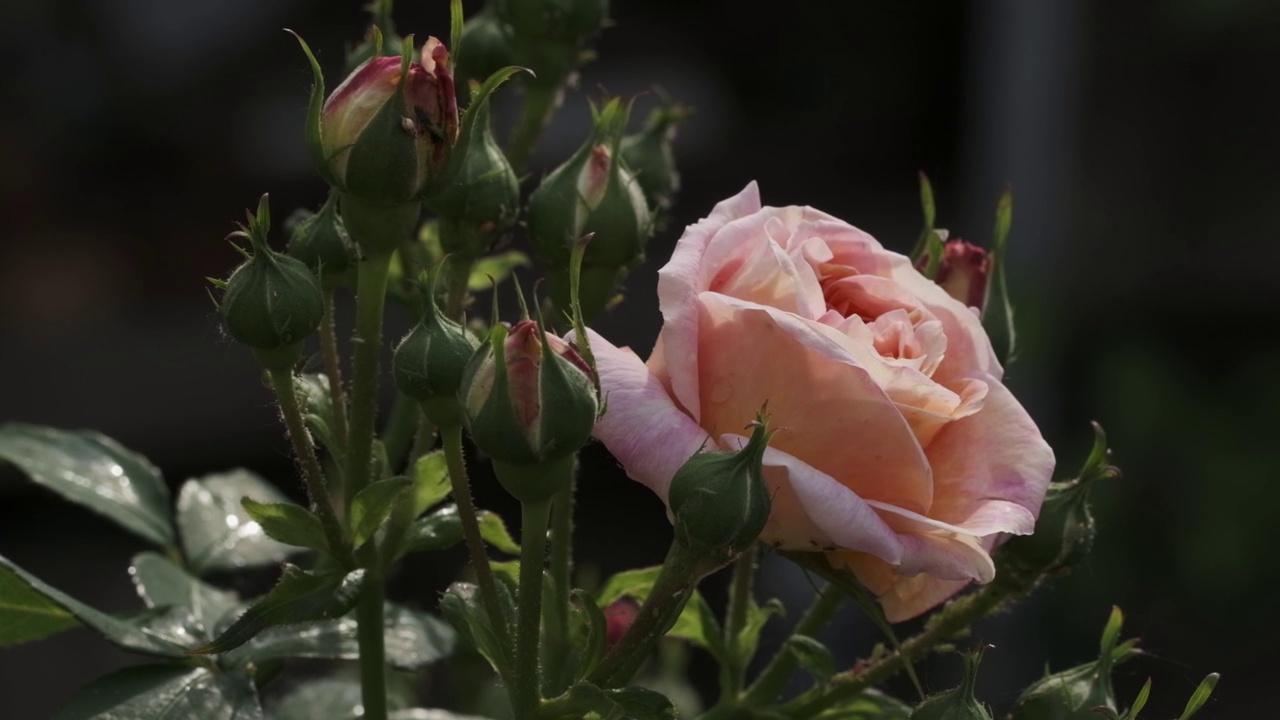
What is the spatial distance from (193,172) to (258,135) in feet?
0.52

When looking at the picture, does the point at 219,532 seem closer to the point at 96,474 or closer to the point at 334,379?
the point at 96,474

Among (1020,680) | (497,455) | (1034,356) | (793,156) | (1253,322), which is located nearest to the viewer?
(497,455)

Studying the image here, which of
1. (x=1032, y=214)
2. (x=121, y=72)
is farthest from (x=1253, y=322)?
(x=121, y=72)

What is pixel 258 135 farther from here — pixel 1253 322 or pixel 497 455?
pixel 497 455

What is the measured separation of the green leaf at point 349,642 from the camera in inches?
23.3

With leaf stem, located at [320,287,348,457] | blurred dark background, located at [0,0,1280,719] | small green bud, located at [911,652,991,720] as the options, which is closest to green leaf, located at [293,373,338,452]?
leaf stem, located at [320,287,348,457]

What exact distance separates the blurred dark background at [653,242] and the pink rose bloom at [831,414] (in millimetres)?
2458

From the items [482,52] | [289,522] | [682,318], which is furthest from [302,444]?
[482,52]

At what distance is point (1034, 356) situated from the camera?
9.95 ft

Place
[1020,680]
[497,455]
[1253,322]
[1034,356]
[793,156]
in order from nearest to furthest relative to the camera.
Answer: [497,455] → [1020,680] → [1034,356] → [1253,322] → [793,156]

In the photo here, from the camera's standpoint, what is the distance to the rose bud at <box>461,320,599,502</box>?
0.44 m

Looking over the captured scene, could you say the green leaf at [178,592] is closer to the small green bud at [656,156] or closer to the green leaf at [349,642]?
the green leaf at [349,642]

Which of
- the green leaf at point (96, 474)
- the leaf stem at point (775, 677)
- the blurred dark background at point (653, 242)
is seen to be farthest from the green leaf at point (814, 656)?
the blurred dark background at point (653, 242)

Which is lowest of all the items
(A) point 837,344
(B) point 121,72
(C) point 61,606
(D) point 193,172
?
(D) point 193,172
